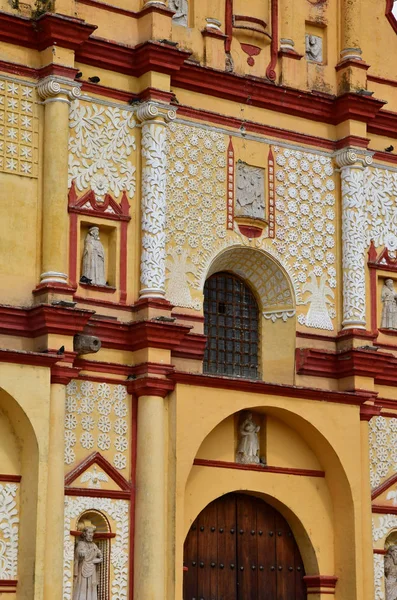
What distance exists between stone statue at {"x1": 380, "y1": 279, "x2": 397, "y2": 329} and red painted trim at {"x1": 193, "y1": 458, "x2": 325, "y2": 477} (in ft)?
8.83

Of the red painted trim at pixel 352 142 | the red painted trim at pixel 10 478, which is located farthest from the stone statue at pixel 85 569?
the red painted trim at pixel 352 142

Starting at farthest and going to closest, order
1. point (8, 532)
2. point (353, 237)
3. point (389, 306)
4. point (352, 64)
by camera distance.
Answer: point (352, 64)
point (389, 306)
point (353, 237)
point (8, 532)

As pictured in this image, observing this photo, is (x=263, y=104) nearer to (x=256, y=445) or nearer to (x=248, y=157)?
(x=248, y=157)

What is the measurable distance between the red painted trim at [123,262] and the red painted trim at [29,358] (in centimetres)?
189

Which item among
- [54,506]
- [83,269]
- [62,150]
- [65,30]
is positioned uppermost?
[65,30]

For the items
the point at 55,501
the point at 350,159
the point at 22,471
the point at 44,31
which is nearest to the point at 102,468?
the point at 55,501

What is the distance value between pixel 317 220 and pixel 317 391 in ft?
9.46

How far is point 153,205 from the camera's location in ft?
73.6

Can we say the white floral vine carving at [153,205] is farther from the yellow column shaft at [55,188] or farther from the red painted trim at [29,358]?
the red painted trim at [29,358]

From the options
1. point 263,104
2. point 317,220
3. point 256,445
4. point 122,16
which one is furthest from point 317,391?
point 122,16

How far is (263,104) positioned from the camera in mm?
24188

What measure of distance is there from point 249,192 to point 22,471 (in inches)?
228

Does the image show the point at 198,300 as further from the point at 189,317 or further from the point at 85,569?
the point at 85,569

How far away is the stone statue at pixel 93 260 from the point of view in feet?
72.0
